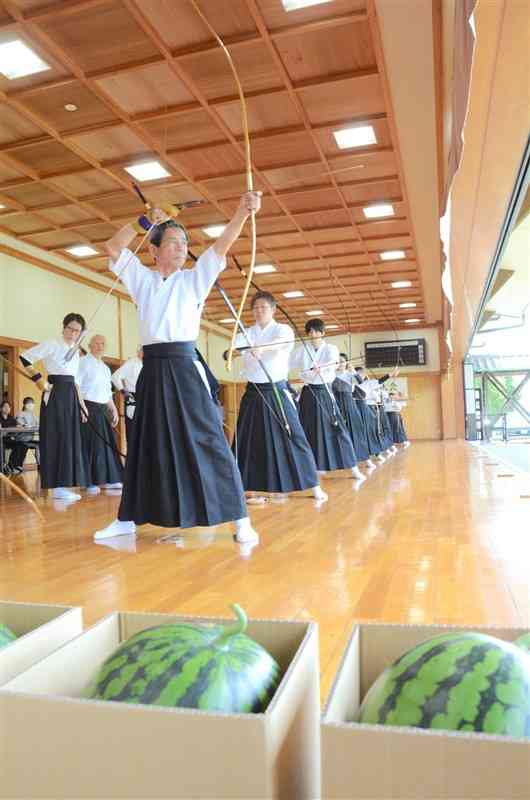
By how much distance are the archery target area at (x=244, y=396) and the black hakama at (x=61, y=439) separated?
0.08ft

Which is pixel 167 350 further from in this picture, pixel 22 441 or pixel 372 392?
pixel 372 392

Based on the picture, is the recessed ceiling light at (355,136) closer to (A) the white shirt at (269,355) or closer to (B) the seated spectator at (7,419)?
(A) the white shirt at (269,355)

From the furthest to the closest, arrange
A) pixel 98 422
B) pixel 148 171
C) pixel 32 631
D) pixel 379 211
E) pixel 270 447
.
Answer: pixel 379 211
pixel 148 171
pixel 98 422
pixel 270 447
pixel 32 631

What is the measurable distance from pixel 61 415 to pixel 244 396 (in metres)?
1.74

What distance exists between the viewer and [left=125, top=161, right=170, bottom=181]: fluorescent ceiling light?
22.2 ft

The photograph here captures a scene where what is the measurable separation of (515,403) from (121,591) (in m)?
8.69

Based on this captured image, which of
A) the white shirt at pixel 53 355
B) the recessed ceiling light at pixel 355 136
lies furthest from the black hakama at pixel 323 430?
the recessed ceiling light at pixel 355 136

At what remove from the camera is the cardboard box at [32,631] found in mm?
535

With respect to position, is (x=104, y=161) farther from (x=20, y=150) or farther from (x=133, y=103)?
(x=133, y=103)

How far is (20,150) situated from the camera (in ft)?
21.0

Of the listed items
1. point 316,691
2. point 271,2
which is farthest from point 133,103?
point 316,691

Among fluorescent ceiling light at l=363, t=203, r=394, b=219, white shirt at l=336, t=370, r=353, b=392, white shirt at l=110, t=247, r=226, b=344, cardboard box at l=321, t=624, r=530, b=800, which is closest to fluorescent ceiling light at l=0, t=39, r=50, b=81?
white shirt at l=110, t=247, r=226, b=344

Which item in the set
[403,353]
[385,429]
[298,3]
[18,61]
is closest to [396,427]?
[385,429]

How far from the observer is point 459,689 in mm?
377
